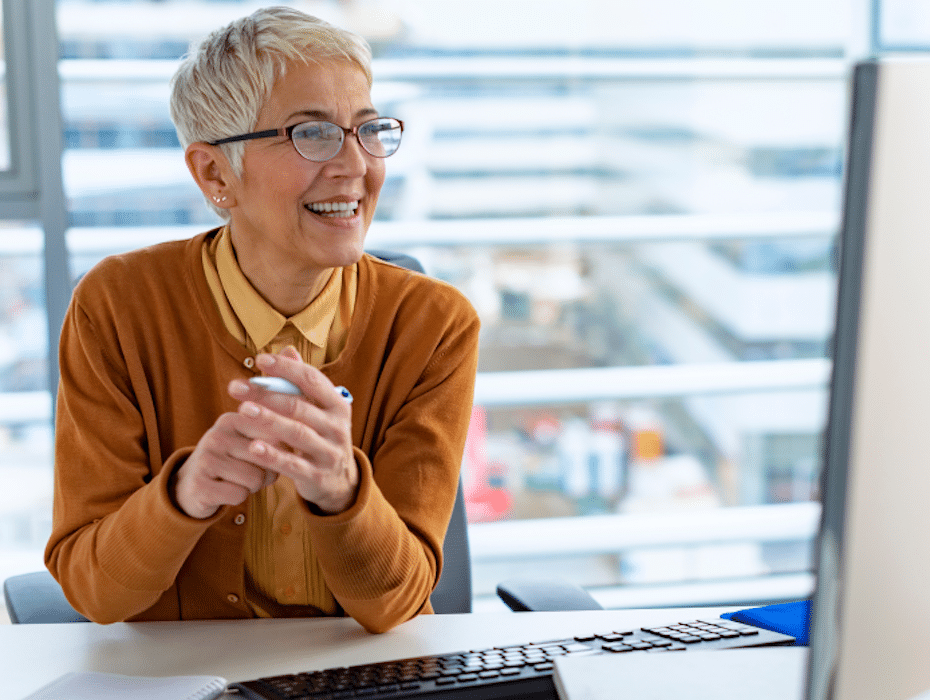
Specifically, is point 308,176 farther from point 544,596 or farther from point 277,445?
point 544,596

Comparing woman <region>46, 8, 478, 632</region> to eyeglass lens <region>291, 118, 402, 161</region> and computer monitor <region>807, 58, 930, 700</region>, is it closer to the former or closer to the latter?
eyeglass lens <region>291, 118, 402, 161</region>

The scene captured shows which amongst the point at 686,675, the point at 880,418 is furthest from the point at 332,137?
the point at 880,418

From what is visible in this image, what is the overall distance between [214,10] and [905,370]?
95.7 inches

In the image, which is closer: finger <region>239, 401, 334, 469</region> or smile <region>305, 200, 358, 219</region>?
finger <region>239, 401, 334, 469</region>

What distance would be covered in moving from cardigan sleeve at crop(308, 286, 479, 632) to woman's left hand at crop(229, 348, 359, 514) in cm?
6

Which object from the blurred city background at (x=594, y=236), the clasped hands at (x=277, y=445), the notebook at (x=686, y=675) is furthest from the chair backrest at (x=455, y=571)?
the blurred city background at (x=594, y=236)

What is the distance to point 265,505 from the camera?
128 cm

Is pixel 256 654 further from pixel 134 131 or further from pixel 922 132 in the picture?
pixel 134 131

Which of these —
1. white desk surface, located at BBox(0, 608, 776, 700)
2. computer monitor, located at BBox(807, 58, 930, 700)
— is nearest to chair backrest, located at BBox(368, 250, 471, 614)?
white desk surface, located at BBox(0, 608, 776, 700)

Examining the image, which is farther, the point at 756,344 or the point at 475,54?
the point at 756,344

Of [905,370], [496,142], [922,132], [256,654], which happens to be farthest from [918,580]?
[496,142]

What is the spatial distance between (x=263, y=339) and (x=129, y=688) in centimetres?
53

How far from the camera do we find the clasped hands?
97 centimetres

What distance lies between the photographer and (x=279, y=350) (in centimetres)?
132
